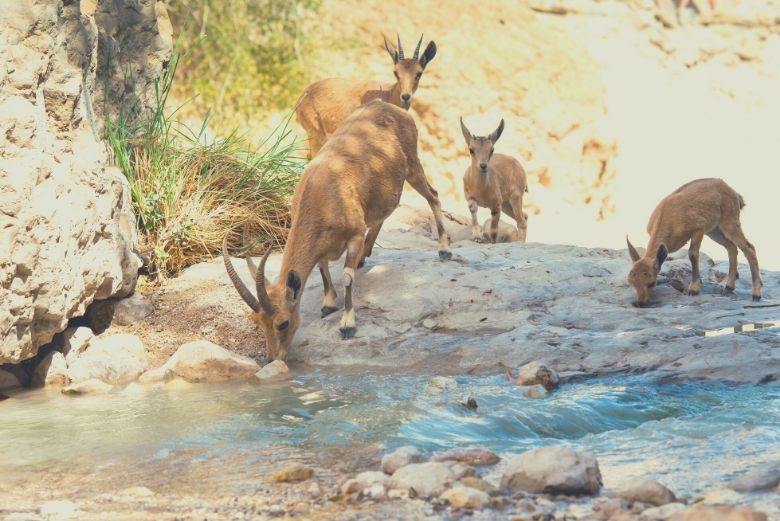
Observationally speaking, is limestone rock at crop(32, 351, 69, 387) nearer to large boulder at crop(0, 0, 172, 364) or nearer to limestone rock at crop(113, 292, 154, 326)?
large boulder at crop(0, 0, 172, 364)

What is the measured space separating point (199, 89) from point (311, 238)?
1046cm

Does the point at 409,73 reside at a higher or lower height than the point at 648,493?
higher

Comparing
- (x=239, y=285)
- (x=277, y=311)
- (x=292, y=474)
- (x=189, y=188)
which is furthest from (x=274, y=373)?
(x=189, y=188)

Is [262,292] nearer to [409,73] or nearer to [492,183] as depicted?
[492,183]

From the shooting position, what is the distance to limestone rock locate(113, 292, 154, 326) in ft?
30.3

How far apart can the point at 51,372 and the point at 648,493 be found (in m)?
5.27

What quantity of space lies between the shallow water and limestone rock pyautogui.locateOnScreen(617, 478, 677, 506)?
0.79 ft

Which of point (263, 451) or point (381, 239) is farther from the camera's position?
point (381, 239)

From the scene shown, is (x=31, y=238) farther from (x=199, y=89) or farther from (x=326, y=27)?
(x=326, y=27)

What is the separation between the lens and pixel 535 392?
6988mm

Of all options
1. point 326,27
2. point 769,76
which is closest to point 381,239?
point 326,27

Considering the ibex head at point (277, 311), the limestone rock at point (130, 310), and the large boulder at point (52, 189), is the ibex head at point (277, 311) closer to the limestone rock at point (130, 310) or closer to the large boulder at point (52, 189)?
the large boulder at point (52, 189)

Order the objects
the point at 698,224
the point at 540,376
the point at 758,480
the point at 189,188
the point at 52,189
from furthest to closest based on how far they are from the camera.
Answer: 1. the point at 189,188
2. the point at 698,224
3. the point at 52,189
4. the point at 540,376
5. the point at 758,480

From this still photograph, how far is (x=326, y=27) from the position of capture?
19.2 metres
